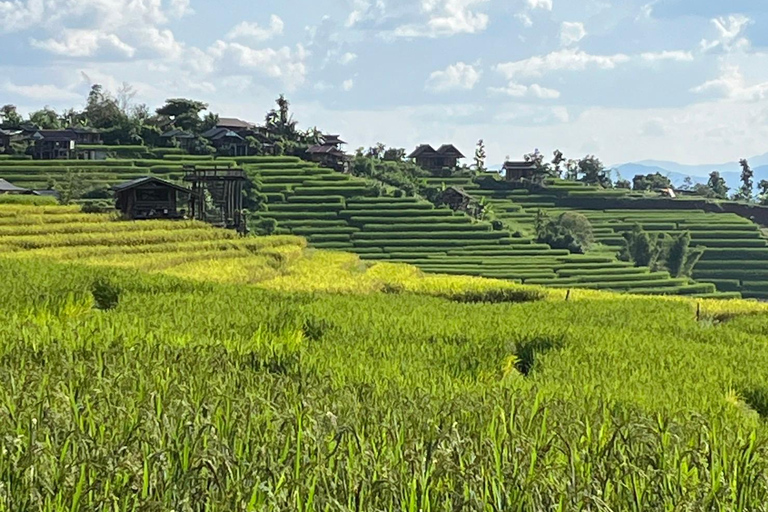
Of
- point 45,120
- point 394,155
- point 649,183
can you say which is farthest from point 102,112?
point 649,183

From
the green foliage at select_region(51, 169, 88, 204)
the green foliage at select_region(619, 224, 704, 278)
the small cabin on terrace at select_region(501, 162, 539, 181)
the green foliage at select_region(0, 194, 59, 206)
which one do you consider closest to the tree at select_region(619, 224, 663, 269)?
the green foliage at select_region(619, 224, 704, 278)

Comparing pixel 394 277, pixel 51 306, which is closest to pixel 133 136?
pixel 394 277

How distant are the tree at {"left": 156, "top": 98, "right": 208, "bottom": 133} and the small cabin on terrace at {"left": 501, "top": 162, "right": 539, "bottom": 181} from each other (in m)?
30.3

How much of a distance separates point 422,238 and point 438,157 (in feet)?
122

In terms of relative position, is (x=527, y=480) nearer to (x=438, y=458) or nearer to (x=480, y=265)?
(x=438, y=458)

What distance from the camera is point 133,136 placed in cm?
6706

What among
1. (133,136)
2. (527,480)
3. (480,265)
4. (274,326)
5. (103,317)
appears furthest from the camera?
(133,136)

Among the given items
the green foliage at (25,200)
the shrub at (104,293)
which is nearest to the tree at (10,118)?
the green foliage at (25,200)

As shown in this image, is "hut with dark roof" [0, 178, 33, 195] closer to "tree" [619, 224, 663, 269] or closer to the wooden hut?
the wooden hut

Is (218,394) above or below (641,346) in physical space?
above

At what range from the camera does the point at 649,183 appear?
106 meters

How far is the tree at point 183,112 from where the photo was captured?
252 feet

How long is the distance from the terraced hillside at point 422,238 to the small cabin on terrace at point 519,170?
26733 mm

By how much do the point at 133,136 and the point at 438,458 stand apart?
6727 centimetres
